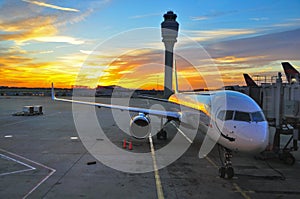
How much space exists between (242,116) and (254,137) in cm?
113

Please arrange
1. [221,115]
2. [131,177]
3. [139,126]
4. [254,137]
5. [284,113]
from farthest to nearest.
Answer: [139,126] → [284,113] → [221,115] → [131,177] → [254,137]

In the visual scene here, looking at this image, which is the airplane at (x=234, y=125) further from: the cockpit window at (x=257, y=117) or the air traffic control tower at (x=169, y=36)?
the air traffic control tower at (x=169, y=36)

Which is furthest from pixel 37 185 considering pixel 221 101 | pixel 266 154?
pixel 266 154

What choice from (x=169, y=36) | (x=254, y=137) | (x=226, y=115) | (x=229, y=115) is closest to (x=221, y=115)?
(x=226, y=115)

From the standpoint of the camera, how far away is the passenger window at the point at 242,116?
36.6 ft

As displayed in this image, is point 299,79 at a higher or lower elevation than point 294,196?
higher

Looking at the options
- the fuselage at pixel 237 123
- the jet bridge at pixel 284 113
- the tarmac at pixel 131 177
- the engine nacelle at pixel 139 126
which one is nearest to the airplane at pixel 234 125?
the fuselage at pixel 237 123

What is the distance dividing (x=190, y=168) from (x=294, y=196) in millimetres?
4709

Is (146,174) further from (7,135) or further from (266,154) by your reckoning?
(7,135)

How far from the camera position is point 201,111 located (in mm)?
15273

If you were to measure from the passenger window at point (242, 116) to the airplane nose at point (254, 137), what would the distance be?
407 mm

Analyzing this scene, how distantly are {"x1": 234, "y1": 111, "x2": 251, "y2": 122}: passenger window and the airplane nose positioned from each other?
1.33ft

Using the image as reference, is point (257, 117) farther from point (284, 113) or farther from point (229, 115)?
point (284, 113)

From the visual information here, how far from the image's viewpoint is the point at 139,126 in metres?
19.3
